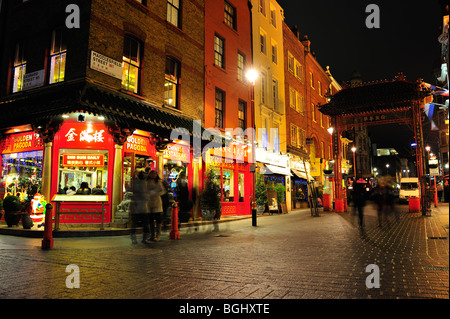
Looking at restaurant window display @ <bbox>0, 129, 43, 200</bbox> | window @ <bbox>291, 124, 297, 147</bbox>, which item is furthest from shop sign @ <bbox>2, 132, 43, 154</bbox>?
window @ <bbox>291, 124, 297, 147</bbox>

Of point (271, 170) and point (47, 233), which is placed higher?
point (271, 170)

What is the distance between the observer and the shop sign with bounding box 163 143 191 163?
15000 millimetres

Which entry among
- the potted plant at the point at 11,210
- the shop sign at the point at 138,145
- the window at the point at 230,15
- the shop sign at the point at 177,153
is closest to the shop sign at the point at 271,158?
the shop sign at the point at 177,153

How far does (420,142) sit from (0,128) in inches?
907

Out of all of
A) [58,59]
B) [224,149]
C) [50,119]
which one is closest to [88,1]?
[58,59]

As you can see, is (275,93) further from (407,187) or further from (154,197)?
(407,187)

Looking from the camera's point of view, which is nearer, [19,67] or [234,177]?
[19,67]

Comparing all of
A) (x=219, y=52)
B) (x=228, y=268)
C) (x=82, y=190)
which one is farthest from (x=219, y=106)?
(x=228, y=268)

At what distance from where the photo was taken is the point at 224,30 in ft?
66.1

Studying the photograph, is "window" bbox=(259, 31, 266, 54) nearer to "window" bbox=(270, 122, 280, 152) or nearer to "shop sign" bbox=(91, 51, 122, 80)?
"window" bbox=(270, 122, 280, 152)

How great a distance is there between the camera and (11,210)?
11953mm

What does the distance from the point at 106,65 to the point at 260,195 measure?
12290 millimetres

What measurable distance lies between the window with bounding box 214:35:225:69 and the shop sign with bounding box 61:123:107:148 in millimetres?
9617

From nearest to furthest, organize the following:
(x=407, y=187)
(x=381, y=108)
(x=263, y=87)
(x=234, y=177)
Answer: (x=234, y=177), (x=381, y=108), (x=263, y=87), (x=407, y=187)
